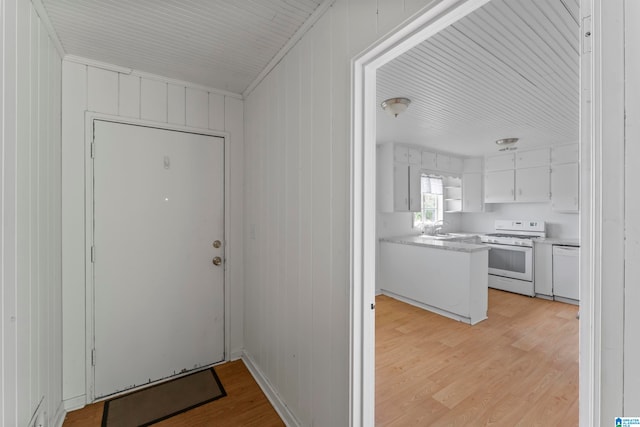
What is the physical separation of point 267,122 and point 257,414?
2.06 m

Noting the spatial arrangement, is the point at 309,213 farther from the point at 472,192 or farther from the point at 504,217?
the point at 504,217

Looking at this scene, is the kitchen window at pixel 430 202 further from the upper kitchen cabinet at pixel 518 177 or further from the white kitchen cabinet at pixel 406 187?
the upper kitchen cabinet at pixel 518 177

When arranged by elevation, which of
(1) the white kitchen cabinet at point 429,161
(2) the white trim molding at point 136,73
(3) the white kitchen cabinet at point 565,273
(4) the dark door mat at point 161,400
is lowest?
(4) the dark door mat at point 161,400

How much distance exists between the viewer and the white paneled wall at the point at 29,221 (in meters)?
1.09

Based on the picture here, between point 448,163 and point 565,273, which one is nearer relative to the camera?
point 565,273

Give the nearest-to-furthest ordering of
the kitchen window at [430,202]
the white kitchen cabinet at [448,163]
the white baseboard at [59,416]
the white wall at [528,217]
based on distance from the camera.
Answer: the white baseboard at [59,416] < the white wall at [528,217] < the white kitchen cabinet at [448,163] < the kitchen window at [430,202]

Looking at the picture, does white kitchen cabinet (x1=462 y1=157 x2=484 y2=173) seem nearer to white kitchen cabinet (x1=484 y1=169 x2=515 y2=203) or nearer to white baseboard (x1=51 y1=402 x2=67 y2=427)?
white kitchen cabinet (x1=484 y1=169 x2=515 y2=203)

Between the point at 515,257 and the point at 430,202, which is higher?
the point at 430,202

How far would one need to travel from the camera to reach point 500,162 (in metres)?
5.02

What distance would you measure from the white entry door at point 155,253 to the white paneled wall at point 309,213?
46 centimetres

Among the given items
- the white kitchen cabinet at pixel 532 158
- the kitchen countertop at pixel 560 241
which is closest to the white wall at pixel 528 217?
the kitchen countertop at pixel 560 241

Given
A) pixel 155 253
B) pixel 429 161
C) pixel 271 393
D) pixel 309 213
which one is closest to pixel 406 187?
pixel 429 161

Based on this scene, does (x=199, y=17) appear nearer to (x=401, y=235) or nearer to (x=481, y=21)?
(x=481, y=21)

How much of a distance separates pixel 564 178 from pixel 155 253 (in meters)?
5.43
